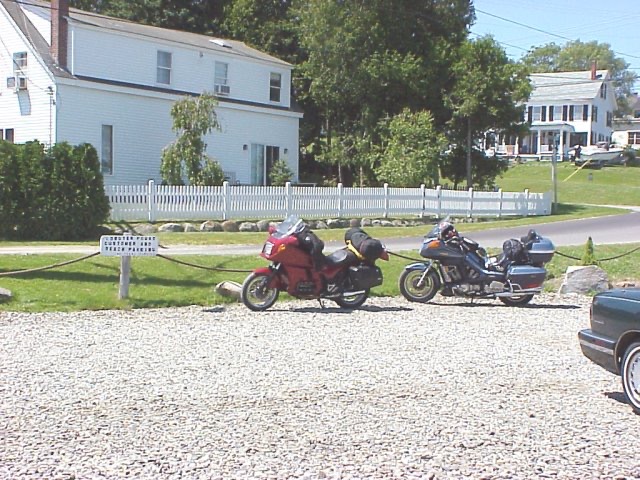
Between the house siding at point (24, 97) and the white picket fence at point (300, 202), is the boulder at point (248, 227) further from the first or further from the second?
the house siding at point (24, 97)

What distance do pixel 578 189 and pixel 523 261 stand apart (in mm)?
41078

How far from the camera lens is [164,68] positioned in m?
33.3

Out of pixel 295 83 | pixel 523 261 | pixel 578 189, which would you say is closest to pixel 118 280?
pixel 523 261

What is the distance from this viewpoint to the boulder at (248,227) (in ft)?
85.1

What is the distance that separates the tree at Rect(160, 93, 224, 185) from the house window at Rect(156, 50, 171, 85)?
292cm

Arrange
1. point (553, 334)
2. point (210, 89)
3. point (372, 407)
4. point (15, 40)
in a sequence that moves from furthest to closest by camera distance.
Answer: point (210, 89) → point (15, 40) → point (553, 334) → point (372, 407)

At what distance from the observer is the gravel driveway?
5531mm

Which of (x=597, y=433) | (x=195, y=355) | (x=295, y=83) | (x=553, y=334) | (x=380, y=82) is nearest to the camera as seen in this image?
(x=597, y=433)

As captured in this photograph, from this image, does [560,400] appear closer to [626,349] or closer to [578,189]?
[626,349]

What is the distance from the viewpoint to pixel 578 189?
52125 mm

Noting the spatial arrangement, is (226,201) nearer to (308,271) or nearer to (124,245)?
(124,245)

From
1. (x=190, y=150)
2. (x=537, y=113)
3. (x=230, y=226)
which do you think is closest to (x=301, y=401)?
(x=230, y=226)

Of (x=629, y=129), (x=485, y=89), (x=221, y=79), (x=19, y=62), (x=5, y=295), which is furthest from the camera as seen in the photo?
(x=629, y=129)

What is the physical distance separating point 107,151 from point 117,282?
63.0 ft
